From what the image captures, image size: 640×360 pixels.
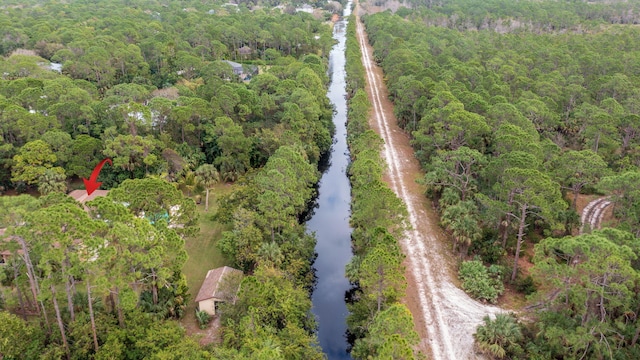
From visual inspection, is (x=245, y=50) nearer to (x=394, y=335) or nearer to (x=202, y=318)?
(x=202, y=318)

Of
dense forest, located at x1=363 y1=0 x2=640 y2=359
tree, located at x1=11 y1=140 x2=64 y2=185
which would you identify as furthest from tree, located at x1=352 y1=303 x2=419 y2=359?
tree, located at x1=11 y1=140 x2=64 y2=185

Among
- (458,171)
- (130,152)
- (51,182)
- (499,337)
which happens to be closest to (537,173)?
(499,337)

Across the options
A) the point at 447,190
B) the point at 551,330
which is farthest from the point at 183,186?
the point at 551,330

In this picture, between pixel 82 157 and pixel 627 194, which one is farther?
pixel 82 157

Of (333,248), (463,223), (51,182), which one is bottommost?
(333,248)

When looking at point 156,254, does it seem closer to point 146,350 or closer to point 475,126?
Answer: point 146,350

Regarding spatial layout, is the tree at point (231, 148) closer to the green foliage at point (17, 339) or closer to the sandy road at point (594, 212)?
the green foliage at point (17, 339)

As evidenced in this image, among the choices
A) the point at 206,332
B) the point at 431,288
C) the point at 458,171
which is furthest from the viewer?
the point at 458,171
